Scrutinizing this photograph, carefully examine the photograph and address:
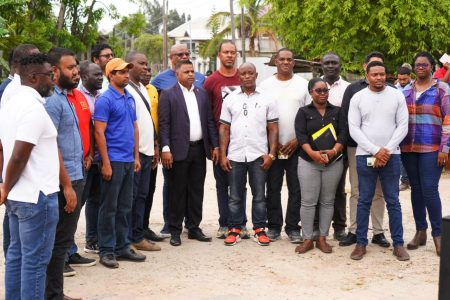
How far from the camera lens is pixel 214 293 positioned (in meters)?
5.79

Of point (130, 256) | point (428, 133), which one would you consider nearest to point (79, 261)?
point (130, 256)

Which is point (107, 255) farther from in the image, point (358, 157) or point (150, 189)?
point (358, 157)

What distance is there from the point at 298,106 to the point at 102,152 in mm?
2447

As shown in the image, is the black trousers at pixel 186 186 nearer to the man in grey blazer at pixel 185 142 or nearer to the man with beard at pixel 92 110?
the man in grey blazer at pixel 185 142

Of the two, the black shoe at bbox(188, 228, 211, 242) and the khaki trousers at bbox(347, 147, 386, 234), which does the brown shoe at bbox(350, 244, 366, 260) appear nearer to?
the khaki trousers at bbox(347, 147, 386, 234)

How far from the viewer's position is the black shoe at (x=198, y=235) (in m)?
7.79

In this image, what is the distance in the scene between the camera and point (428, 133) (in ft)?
23.0

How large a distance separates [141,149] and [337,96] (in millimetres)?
2344

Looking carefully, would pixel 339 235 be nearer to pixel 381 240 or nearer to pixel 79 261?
pixel 381 240

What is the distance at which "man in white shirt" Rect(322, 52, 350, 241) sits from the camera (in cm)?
758

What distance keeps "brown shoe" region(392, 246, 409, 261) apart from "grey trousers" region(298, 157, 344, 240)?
2.50ft

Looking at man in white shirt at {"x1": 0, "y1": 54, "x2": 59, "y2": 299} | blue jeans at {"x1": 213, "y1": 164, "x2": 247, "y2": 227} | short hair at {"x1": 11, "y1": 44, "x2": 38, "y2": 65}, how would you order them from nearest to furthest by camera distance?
man in white shirt at {"x1": 0, "y1": 54, "x2": 59, "y2": 299}, short hair at {"x1": 11, "y1": 44, "x2": 38, "y2": 65}, blue jeans at {"x1": 213, "y1": 164, "x2": 247, "y2": 227}

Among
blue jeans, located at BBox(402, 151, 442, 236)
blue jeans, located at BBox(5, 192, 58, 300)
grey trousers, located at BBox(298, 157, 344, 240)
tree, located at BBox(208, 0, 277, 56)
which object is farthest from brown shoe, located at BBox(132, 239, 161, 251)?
tree, located at BBox(208, 0, 277, 56)

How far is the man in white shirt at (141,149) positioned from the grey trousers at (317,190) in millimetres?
1658
